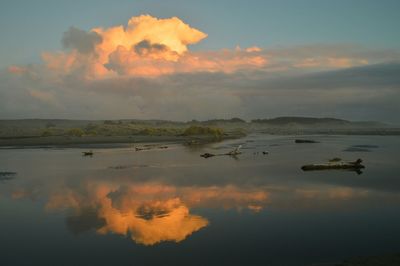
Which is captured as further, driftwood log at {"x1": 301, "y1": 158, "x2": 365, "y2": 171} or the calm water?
driftwood log at {"x1": 301, "y1": 158, "x2": 365, "y2": 171}

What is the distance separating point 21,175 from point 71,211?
12554 millimetres

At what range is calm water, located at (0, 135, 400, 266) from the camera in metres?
10.2

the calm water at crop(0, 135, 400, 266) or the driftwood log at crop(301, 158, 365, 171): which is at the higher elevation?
the driftwood log at crop(301, 158, 365, 171)

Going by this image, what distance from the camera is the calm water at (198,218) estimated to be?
10156mm

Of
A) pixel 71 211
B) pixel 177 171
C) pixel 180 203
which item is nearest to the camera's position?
pixel 71 211

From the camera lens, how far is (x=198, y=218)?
13.8 metres

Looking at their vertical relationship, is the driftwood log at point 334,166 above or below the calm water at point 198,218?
above

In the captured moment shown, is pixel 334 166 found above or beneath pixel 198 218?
above

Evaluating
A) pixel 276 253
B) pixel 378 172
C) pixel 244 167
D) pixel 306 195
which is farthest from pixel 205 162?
pixel 276 253

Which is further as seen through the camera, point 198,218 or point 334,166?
point 334,166

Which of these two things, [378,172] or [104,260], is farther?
[378,172]

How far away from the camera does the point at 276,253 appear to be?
1009 cm

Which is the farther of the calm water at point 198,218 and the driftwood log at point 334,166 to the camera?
the driftwood log at point 334,166

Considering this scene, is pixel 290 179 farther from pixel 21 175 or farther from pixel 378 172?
pixel 21 175
